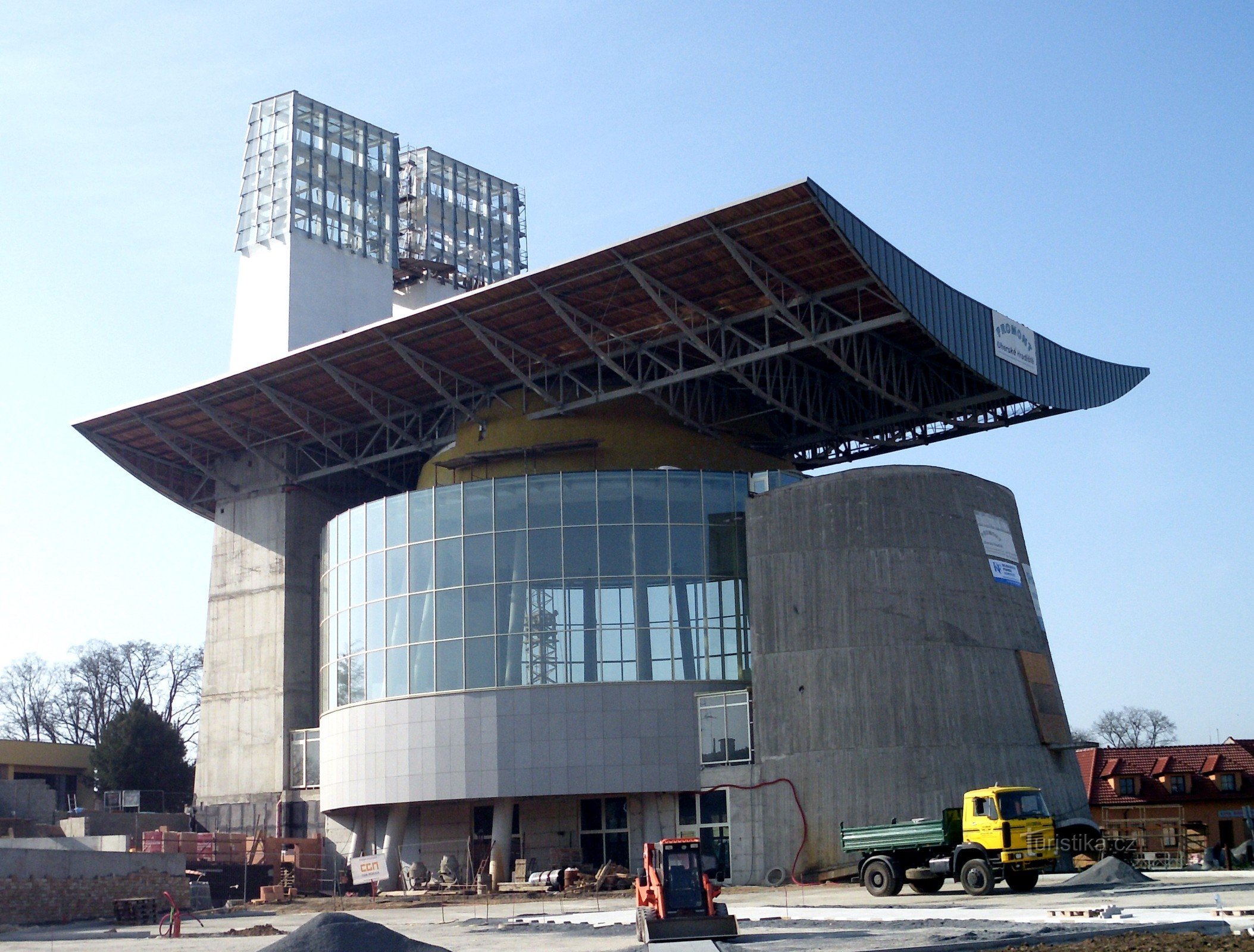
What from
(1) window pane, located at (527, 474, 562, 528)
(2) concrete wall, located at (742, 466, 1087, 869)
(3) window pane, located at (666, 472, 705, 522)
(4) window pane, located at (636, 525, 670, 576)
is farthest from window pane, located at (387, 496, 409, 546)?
(2) concrete wall, located at (742, 466, 1087, 869)

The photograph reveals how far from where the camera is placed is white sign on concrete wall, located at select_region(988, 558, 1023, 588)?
169 feet

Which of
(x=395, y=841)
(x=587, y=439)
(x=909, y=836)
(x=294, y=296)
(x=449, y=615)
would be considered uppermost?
(x=294, y=296)

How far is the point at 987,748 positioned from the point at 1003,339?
1629cm

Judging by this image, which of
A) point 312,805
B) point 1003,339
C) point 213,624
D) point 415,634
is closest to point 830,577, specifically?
point 1003,339

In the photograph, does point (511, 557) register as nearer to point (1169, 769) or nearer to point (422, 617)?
point (422, 617)

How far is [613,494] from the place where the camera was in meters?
53.6

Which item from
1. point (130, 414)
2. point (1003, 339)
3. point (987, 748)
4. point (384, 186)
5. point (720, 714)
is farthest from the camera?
point (384, 186)

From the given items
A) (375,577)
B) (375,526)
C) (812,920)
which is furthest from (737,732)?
(812,920)

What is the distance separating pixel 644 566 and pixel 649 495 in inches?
109

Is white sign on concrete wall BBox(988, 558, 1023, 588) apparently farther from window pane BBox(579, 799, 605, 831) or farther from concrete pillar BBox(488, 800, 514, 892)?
concrete pillar BBox(488, 800, 514, 892)

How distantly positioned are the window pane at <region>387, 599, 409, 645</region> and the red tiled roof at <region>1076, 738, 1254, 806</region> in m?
41.3

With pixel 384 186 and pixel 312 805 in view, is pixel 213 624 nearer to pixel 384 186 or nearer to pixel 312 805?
pixel 312 805

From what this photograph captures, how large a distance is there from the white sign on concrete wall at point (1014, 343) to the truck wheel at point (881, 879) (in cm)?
2369

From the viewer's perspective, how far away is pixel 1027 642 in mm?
51375
